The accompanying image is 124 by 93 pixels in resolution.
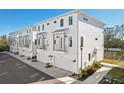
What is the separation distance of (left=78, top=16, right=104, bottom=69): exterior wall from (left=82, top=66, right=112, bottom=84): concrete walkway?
23.2 inches

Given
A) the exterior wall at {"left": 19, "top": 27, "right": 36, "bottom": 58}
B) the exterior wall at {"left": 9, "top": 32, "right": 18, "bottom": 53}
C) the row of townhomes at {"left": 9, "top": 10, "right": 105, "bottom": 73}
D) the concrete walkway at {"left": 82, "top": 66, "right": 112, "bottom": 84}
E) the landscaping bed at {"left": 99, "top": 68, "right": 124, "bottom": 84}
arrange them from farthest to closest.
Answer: the exterior wall at {"left": 19, "top": 27, "right": 36, "bottom": 58}
the exterior wall at {"left": 9, "top": 32, "right": 18, "bottom": 53}
the row of townhomes at {"left": 9, "top": 10, "right": 105, "bottom": 73}
the concrete walkway at {"left": 82, "top": 66, "right": 112, "bottom": 84}
the landscaping bed at {"left": 99, "top": 68, "right": 124, "bottom": 84}

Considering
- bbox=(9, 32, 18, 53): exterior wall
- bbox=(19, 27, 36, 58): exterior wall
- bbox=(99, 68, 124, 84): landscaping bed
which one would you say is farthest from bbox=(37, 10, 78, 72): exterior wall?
bbox=(9, 32, 18, 53): exterior wall

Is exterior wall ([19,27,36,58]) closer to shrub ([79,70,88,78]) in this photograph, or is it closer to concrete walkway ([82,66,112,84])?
shrub ([79,70,88,78])

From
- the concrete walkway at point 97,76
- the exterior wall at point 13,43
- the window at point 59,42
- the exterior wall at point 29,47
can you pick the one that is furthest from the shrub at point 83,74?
the exterior wall at point 13,43

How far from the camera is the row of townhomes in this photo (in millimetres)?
6691

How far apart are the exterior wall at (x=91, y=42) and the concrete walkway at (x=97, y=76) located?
23.2 inches

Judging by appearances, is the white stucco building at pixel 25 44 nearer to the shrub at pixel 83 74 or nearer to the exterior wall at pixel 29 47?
the exterior wall at pixel 29 47

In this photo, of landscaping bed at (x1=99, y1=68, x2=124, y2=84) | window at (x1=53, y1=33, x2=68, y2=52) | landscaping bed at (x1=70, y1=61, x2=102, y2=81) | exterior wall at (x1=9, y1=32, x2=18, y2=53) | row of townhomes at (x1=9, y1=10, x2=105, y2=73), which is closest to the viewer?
landscaping bed at (x1=99, y1=68, x2=124, y2=84)

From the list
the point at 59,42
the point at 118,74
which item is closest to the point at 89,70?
the point at 118,74

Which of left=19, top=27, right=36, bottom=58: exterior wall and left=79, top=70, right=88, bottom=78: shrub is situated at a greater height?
left=19, top=27, right=36, bottom=58: exterior wall

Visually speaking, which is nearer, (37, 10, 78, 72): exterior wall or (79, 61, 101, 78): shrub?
(79, 61, 101, 78): shrub
